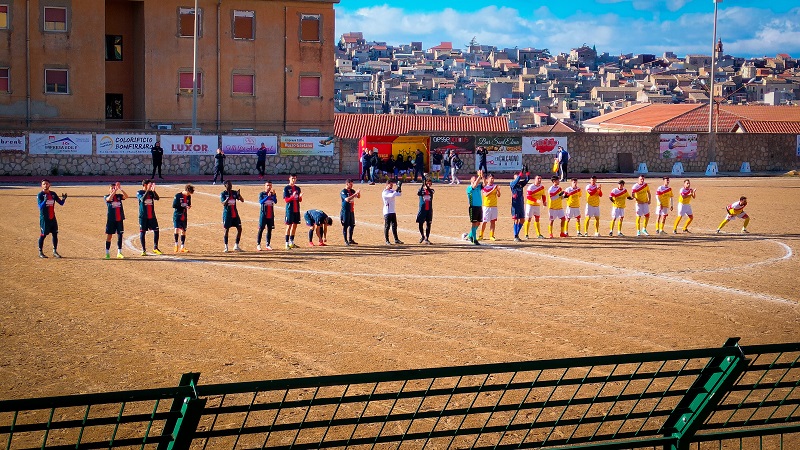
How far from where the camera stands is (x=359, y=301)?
16.9 m

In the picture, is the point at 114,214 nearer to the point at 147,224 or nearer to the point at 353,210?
the point at 147,224

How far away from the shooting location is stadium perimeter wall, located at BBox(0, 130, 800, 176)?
4366cm

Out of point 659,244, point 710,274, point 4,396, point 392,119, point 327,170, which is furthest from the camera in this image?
point 392,119

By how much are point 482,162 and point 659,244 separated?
2461 cm

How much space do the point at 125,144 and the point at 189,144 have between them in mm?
2935

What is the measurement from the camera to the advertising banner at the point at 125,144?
145 feet

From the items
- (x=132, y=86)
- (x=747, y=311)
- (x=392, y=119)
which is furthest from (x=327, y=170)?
(x=747, y=311)

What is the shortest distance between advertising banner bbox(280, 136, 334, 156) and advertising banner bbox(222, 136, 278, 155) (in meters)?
0.50

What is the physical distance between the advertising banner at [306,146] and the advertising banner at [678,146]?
61.7 ft

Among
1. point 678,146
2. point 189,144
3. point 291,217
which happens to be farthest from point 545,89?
point 291,217

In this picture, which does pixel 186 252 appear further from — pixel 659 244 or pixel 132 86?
pixel 132 86

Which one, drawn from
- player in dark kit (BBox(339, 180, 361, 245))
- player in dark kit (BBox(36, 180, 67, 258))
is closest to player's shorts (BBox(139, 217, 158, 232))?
player in dark kit (BBox(36, 180, 67, 258))

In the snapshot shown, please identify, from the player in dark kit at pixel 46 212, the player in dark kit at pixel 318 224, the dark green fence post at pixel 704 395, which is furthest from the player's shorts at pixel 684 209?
the dark green fence post at pixel 704 395

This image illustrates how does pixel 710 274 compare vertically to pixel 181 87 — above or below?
below
